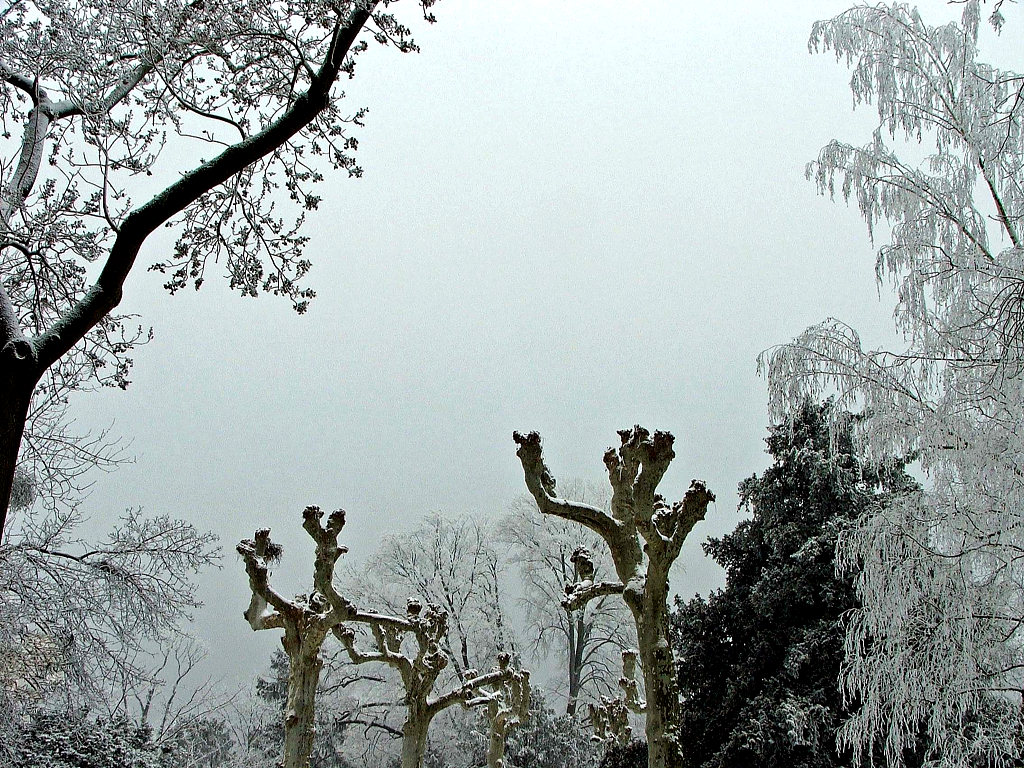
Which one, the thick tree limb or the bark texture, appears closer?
the thick tree limb

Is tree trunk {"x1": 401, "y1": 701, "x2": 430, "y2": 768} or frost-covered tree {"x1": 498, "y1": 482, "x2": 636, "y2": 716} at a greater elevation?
frost-covered tree {"x1": 498, "y1": 482, "x2": 636, "y2": 716}

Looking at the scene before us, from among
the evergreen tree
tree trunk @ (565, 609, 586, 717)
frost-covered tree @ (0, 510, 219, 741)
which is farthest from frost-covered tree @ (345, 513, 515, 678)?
frost-covered tree @ (0, 510, 219, 741)

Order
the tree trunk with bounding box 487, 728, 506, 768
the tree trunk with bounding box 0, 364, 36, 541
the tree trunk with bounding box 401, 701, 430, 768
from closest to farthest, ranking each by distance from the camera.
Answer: the tree trunk with bounding box 0, 364, 36, 541 → the tree trunk with bounding box 401, 701, 430, 768 → the tree trunk with bounding box 487, 728, 506, 768

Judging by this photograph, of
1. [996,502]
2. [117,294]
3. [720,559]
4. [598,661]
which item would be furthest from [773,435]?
[117,294]

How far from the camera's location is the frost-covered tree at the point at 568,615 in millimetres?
19641

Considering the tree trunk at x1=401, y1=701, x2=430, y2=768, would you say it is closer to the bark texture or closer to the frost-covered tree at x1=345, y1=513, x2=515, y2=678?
the bark texture

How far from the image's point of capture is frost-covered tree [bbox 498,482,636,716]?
1964 centimetres

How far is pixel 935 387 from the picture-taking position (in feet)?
21.9

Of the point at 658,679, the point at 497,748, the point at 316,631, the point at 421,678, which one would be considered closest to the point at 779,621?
the point at 497,748

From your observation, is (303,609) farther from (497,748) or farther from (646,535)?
(646,535)

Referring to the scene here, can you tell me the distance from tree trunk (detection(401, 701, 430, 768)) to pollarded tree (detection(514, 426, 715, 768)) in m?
4.49

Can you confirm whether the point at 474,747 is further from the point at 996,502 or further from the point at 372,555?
the point at 996,502

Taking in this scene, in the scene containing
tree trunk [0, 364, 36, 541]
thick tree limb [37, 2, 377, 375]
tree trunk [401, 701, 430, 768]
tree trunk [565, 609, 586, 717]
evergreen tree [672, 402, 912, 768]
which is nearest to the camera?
tree trunk [0, 364, 36, 541]

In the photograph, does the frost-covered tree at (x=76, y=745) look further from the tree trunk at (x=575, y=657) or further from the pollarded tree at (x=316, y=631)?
the tree trunk at (x=575, y=657)
